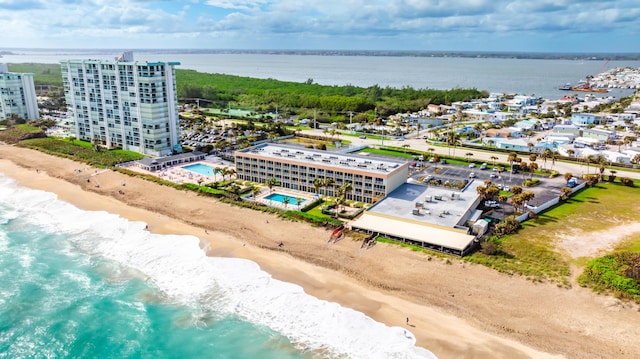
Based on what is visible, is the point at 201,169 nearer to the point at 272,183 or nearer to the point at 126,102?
the point at 272,183

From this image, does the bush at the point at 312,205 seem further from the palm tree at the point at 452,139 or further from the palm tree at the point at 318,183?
the palm tree at the point at 452,139

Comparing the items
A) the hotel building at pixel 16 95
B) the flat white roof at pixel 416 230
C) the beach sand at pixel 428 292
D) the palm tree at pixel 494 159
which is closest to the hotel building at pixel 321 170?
the flat white roof at pixel 416 230

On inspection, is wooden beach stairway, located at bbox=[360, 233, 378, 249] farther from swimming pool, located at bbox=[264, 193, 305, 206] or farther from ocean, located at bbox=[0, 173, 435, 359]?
swimming pool, located at bbox=[264, 193, 305, 206]

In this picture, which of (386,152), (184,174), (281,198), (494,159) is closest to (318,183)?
(281,198)

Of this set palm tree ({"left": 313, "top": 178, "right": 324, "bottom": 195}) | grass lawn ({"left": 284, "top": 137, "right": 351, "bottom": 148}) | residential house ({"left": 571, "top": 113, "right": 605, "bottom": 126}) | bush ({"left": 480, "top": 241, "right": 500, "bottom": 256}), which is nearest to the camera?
bush ({"left": 480, "top": 241, "right": 500, "bottom": 256})

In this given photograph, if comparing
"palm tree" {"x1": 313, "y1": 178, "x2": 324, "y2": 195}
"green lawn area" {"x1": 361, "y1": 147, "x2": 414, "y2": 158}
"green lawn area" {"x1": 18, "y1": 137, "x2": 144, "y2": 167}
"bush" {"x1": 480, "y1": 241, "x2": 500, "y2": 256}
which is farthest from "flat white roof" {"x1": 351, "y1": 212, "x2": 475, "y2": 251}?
"green lawn area" {"x1": 18, "y1": 137, "x2": 144, "y2": 167}

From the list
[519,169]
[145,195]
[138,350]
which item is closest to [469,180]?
[519,169]

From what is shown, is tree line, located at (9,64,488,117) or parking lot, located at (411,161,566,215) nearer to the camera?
parking lot, located at (411,161,566,215)
